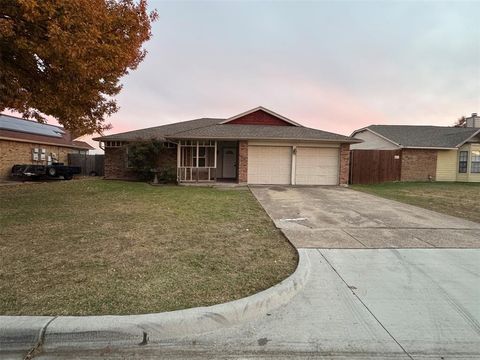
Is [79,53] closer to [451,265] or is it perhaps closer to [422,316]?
[422,316]

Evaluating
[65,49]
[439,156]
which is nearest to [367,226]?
[65,49]

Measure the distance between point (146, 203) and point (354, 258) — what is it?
278 inches

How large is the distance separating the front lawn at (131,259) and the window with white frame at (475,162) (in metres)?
21.8

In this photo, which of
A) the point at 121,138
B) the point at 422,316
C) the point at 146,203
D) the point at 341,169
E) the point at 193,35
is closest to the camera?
the point at 422,316

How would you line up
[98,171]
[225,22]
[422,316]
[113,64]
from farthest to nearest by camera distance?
[98,171] → [225,22] → [113,64] → [422,316]

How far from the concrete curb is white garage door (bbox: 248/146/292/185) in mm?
13421

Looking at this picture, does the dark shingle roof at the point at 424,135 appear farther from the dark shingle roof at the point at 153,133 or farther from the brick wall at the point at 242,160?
the dark shingle roof at the point at 153,133

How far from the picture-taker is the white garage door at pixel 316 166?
16.3 meters

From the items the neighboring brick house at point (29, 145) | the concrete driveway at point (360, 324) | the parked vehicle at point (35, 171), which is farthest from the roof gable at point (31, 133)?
the concrete driveway at point (360, 324)

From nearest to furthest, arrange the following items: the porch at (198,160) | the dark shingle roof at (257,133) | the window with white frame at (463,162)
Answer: the dark shingle roof at (257,133)
the porch at (198,160)
the window with white frame at (463,162)

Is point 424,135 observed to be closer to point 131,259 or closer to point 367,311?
point 367,311

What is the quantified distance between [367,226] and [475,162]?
2111 centimetres

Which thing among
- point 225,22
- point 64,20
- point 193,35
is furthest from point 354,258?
point 193,35

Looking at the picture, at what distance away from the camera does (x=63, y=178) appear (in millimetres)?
20688
